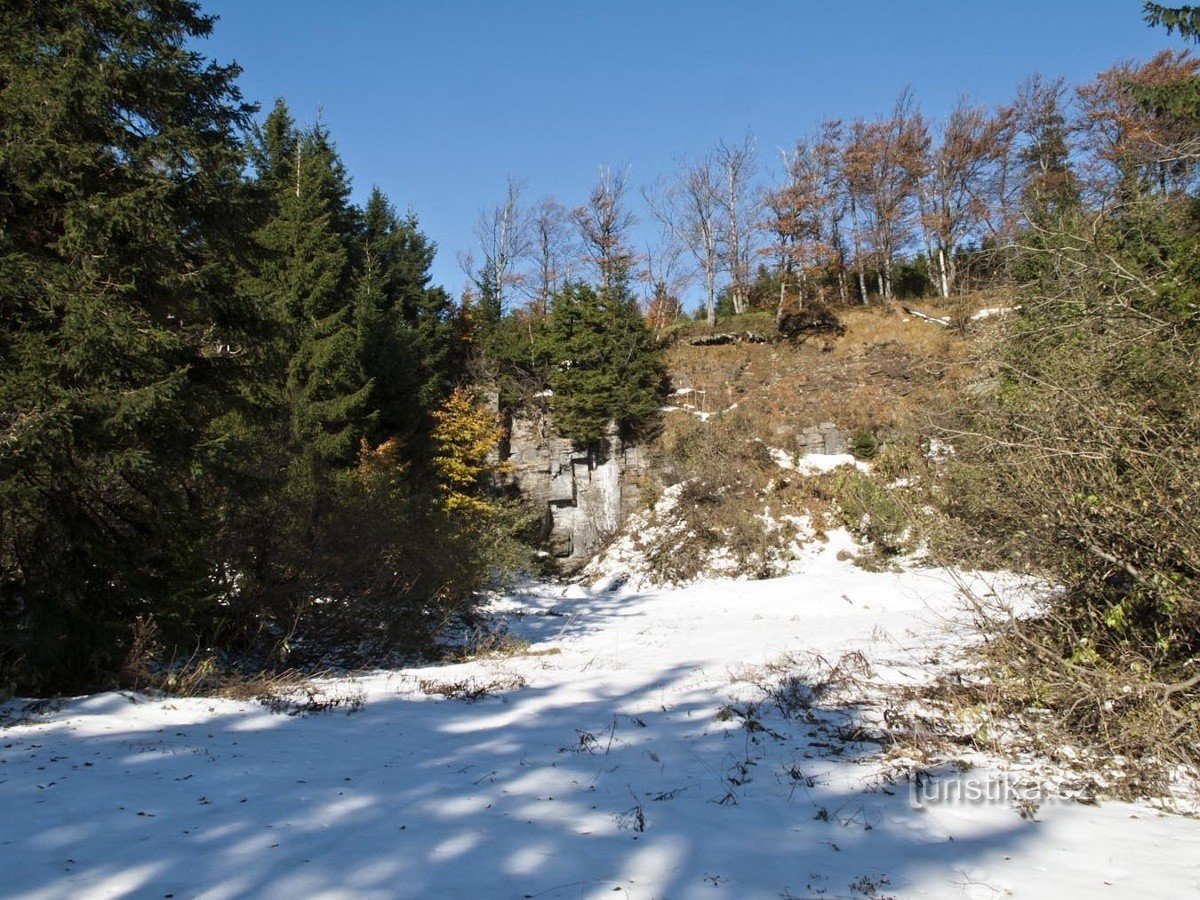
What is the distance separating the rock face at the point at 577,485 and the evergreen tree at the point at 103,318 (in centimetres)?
1487

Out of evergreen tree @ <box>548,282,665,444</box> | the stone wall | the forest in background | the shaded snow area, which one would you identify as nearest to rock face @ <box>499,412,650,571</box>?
the stone wall

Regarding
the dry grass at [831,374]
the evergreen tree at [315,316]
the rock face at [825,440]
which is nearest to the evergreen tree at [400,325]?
the evergreen tree at [315,316]

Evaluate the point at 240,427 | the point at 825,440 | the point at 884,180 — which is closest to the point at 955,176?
the point at 884,180

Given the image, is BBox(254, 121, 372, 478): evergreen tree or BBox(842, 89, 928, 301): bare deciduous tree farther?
BBox(842, 89, 928, 301): bare deciduous tree

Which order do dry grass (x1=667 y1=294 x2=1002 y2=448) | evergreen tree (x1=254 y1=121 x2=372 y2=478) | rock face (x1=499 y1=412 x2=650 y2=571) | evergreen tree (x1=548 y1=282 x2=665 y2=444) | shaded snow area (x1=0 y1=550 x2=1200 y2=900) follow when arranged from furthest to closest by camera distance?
evergreen tree (x1=548 y1=282 x2=665 y2=444)
dry grass (x1=667 y1=294 x2=1002 y2=448)
rock face (x1=499 y1=412 x2=650 y2=571)
evergreen tree (x1=254 y1=121 x2=372 y2=478)
shaded snow area (x1=0 y1=550 x2=1200 y2=900)

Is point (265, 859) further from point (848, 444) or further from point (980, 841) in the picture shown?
point (848, 444)

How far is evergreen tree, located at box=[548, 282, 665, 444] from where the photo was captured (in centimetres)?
2316

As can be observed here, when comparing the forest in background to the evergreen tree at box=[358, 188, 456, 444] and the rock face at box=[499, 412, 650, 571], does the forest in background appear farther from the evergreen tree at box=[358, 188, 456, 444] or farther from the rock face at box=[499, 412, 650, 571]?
the rock face at box=[499, 412, 650, 571]

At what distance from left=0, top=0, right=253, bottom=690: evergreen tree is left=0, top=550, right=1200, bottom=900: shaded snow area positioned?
1797 mm

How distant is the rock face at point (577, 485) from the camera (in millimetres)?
22156

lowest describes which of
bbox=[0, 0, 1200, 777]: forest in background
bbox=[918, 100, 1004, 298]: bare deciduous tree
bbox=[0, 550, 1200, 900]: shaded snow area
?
bbox=[0, 550, 1200, 900]: shaded snow area

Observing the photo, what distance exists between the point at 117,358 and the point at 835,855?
272 inches

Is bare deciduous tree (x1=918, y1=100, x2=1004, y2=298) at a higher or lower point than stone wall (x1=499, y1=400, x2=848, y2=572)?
higher

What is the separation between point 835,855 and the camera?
3.21 meters
